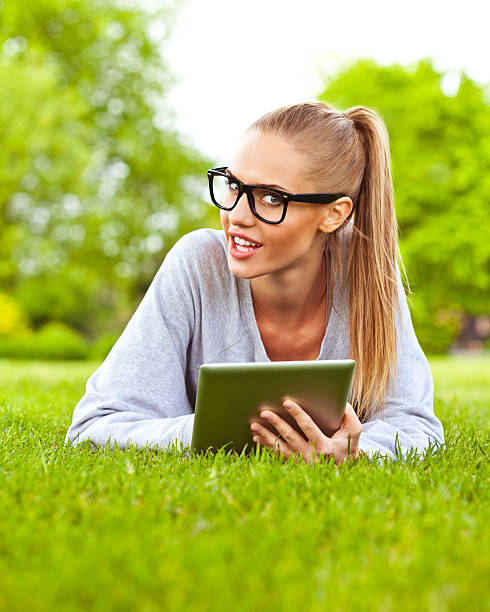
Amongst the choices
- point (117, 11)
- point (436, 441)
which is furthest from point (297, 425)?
point (117, 11)

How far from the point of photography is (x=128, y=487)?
228cm

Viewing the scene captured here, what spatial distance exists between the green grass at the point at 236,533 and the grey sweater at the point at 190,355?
240 mm

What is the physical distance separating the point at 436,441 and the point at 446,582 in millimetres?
1666

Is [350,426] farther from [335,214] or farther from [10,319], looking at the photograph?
[10,319]

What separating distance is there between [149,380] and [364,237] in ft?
4.13

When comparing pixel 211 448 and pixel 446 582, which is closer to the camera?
pixel 446 582

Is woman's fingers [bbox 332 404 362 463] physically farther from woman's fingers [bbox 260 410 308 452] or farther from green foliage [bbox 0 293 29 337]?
green foliage [bbox 0 293 29 337]

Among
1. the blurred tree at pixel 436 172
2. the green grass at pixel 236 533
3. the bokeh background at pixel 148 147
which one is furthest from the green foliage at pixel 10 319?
the green grass at pixel 236 533

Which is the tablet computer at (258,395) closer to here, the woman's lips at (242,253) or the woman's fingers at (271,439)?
the woman's fingers at (271,439)

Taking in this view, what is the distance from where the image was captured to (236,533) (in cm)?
187

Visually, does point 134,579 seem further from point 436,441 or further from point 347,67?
point 347,67

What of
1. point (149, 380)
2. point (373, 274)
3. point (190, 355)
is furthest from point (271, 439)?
point (373, 274)

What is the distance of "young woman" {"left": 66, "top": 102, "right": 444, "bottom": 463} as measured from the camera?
120 inches

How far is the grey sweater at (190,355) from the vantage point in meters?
3.17
